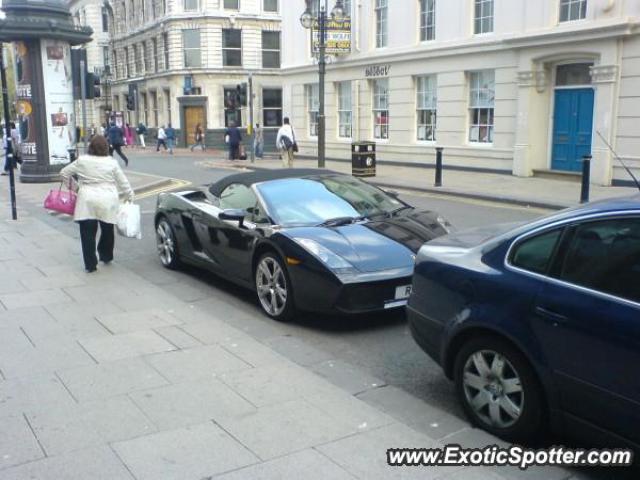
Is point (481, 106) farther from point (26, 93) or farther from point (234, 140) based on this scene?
point (26, 93)

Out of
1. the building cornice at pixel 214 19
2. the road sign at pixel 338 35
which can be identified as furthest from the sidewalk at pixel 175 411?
→ the building cornice at pixel 214 19

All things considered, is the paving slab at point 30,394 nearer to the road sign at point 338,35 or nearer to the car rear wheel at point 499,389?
the car rear wheel at point 499,389

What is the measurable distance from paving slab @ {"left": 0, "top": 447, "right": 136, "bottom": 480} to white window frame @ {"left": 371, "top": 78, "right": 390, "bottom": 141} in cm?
2269

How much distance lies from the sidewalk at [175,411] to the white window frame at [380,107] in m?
20.0

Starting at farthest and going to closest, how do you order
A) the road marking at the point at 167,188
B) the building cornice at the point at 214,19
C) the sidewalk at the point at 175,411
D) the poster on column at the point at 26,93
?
the building cornice at the point at 214,19
the poster on column at the point at 26,93
the road marking at the point at 167,188
the sidewalk at the point at 175,411

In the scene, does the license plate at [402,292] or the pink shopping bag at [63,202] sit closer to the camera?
the license plate at [402,292]

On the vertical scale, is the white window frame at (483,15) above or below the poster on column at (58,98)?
above

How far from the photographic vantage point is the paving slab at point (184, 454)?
11.7 feet

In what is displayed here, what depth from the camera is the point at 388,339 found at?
19.5 ft

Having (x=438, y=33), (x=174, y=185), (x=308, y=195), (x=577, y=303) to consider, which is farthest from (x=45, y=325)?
(x=438, y=33)

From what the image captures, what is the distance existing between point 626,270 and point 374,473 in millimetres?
1648

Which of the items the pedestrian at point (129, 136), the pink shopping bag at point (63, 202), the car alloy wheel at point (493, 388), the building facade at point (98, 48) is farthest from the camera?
the building facade at point (98, 48)

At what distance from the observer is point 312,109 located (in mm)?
30531

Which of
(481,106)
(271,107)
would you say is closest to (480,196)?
(481,106)
